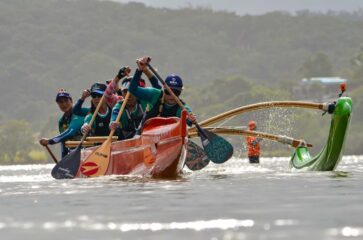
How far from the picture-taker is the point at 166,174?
1777cm

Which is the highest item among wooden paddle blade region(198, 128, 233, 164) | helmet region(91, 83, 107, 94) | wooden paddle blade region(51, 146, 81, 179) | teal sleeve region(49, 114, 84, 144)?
helmet region(91, 83, 107, 94)

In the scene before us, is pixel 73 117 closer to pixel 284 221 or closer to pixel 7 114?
pixel 284 221

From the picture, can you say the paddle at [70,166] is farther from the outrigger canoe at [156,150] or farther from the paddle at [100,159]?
the outrigger canoe at [156,150]

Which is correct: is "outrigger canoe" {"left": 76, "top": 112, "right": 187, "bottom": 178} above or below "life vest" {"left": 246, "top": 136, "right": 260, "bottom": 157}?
above

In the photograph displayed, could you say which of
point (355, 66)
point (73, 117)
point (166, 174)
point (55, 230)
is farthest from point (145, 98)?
point (355, 66)

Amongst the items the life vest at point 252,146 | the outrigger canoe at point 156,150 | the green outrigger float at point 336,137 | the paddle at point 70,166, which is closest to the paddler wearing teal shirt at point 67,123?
the paddle at point 70,166

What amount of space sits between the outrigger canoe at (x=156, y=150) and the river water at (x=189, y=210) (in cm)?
76

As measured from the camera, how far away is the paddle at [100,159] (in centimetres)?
1938

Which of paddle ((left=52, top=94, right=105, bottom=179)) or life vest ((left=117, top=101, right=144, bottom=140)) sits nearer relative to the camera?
paddle ((left=52, top=94, right=105, bottom=179))

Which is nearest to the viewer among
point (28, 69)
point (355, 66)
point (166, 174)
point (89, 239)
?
point (89, 239)

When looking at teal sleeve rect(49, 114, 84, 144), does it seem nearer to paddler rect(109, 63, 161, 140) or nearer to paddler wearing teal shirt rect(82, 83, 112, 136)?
paddler wearing teal shirt rect(82, 83, 112, 136)

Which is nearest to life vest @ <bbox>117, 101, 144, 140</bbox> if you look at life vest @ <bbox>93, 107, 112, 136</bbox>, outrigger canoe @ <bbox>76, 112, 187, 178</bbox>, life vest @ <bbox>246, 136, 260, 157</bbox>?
life vest @ <bbox>93, 107, 112, 136</bbox>

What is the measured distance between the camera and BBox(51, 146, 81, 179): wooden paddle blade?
797 inches

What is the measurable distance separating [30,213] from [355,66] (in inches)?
6257
